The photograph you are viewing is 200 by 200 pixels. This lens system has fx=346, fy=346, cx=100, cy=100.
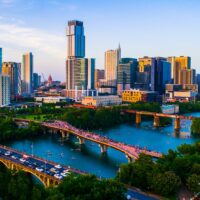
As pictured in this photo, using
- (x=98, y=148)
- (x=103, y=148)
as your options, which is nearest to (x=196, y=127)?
(x=98, y=148)

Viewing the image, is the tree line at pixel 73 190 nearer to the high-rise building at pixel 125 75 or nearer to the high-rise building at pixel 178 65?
the high-rise building at pixel 125 75

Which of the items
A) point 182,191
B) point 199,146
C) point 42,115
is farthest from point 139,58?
point 182,191

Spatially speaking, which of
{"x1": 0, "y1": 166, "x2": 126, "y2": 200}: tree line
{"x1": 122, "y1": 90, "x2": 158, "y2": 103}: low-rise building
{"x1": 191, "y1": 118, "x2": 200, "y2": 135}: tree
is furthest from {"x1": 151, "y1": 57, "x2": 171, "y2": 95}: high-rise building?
{"x1": 0, "y1": 166, "x2": 126, "y2": 200}: tree line

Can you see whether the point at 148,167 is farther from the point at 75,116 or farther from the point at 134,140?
the point at 75,116

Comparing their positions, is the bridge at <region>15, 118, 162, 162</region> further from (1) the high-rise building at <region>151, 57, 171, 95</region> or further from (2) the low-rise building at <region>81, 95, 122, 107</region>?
(1) the high-rise building at <region>151, 57, 171, 95</region>

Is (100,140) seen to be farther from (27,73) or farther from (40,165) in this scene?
(27,73)

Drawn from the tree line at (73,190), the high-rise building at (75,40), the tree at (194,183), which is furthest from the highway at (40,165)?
the high-rise building at (75,40)

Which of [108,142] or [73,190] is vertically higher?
[73,190]
